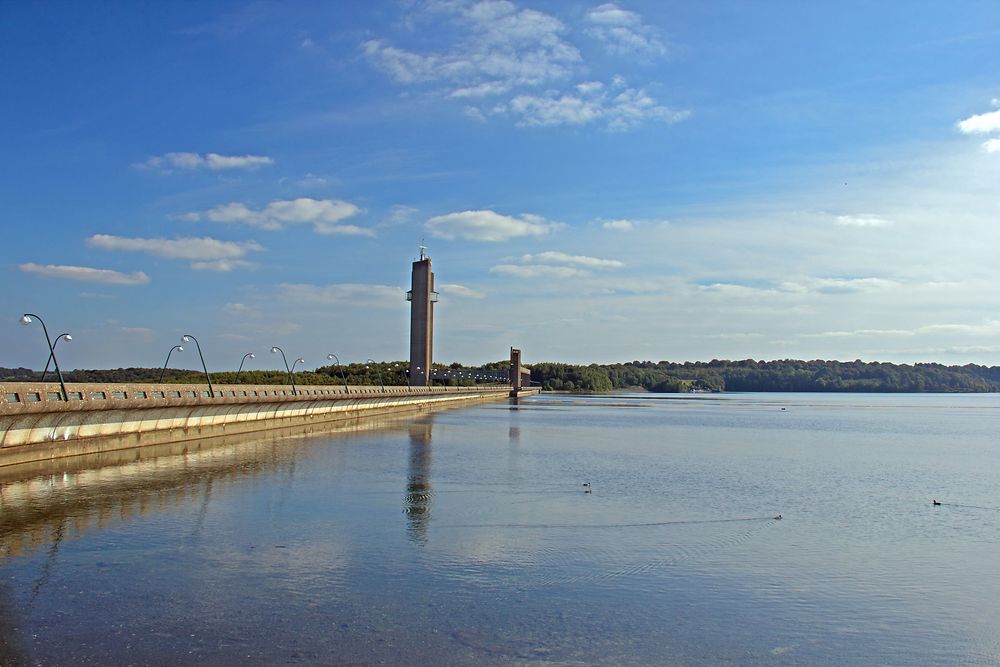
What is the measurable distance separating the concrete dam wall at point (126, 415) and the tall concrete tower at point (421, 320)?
256 feet

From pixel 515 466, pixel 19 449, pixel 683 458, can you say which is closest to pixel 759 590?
pixel 515 466

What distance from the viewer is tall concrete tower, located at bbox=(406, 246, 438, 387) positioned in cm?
13988

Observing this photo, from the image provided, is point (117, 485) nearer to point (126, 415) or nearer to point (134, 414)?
point (126, 415)

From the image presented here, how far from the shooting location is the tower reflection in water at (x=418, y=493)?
770 inches

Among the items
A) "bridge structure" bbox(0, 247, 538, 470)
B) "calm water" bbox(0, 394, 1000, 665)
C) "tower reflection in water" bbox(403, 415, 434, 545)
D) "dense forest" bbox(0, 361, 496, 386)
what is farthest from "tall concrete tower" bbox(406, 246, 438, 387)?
"calm water" bbox(0, 394, 1000, 665)

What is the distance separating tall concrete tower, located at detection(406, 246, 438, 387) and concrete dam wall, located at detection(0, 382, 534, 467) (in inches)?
3076

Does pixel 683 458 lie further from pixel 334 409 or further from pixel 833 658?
pixel 334 409

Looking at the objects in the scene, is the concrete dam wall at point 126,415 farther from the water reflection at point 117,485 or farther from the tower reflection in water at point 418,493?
the tower reflection in water at point 418,493

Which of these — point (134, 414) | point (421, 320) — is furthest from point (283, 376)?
point (134, 414)

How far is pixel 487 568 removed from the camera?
15672 millimetres

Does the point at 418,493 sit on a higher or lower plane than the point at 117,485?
lower

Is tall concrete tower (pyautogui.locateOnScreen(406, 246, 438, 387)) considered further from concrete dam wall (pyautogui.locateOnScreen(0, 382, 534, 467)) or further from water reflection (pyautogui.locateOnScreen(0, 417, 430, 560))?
water reflection (pyautogui.locateOnScreen(0, 417, 430, 560))

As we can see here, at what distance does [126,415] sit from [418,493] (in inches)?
596

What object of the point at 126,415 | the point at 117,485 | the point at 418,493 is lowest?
the point at 418,493
